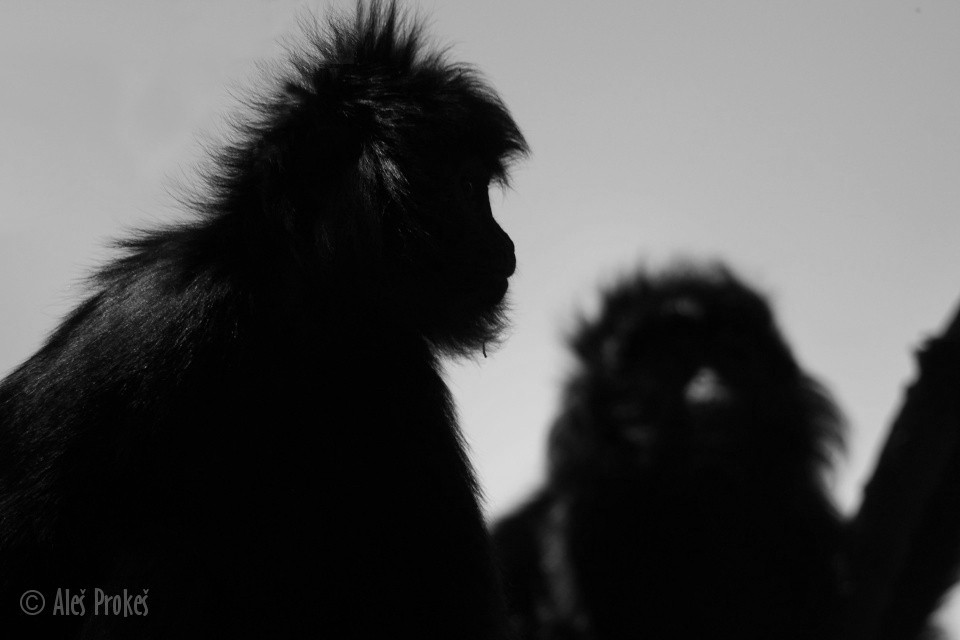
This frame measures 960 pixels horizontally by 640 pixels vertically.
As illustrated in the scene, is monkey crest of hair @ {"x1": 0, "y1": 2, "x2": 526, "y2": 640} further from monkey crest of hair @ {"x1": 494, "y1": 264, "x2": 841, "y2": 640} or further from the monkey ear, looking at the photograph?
monkey crest of hair @ {"x1": 494, "y1": 264, "x2": 841, "y2": 640}

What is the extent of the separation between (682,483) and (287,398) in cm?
502

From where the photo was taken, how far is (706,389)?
28.3 feet

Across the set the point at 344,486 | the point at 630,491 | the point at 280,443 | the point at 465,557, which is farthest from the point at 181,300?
the point at 630,491

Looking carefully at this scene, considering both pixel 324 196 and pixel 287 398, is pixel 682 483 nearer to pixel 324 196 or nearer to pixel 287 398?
pixel 324 196

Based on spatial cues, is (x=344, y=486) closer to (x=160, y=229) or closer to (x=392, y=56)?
(x=160, y=229)

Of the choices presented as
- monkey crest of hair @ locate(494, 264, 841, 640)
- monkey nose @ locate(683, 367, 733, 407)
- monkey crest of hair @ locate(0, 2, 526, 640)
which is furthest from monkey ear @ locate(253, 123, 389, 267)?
monkey nose @ locate(683, 367, 733, 407)

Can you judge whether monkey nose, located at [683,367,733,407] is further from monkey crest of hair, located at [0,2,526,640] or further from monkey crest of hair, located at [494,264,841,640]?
monkey crest of hair, located at [0,2,526,640]

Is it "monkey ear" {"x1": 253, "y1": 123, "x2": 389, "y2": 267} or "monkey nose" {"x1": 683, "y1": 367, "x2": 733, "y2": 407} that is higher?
"monkey ear" {"x1": 253, "y1": 123, "x2": 389, "y2": 267}

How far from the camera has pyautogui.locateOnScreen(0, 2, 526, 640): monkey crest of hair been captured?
3.66 metres

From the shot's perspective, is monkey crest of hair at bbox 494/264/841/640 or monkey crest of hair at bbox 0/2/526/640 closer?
monkey crest of hair at bbox 0/2/526/640

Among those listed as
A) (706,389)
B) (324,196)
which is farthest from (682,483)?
(324,196)

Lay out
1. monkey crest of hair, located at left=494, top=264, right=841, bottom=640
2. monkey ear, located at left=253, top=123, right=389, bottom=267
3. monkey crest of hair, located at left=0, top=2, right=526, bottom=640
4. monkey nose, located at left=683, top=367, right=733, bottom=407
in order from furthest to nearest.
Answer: monkey nose, located at left=683, top=367, right=733, bottom=407 < monkey crest of hair, located at left=494, top=264, right=841, bottom=640 < monkey ear, located at left=253, top=123, right=389, bottom=267 < monkey crest of hair, located at left=0, top=2, right=526, bottom=640

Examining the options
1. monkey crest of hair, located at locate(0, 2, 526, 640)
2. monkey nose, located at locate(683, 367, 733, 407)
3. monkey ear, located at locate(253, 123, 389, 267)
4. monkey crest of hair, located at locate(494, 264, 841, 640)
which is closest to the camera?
monkey crest of hair, located at locate(0, 2, 526, 640)

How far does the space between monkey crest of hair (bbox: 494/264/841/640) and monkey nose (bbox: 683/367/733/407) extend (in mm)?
10
